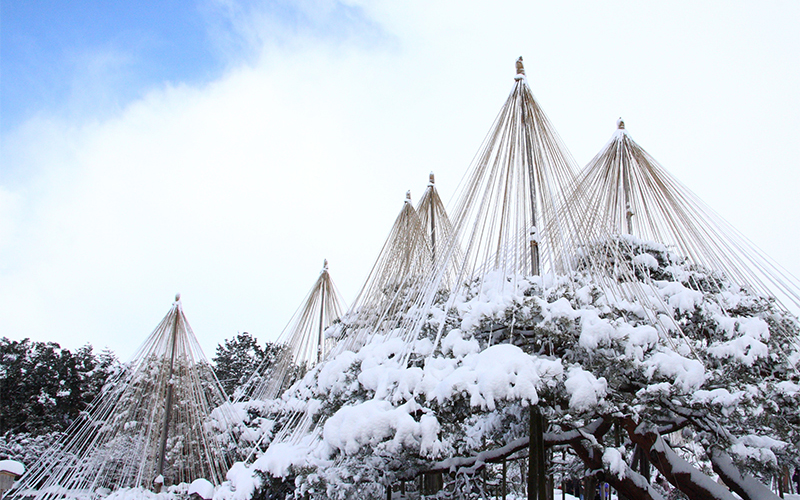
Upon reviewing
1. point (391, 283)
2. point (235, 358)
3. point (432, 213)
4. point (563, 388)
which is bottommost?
point (235, 358)

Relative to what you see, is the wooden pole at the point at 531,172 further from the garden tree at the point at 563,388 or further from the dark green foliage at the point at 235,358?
the dark green foliage at the point at 235,358

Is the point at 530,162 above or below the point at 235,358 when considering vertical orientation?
above

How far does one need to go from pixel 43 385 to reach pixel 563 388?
68.5 ft

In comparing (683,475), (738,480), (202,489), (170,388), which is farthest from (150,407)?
(738,480)

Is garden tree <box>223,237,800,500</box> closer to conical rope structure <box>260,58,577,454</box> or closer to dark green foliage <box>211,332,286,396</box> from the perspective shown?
conical rope structure <box>260,58,577,454</box>

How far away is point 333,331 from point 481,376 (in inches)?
147

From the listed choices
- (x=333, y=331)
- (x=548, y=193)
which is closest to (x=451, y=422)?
(x=548, y=193)

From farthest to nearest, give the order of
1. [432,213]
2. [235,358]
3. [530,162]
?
[235,358], [432,213], [530,162]

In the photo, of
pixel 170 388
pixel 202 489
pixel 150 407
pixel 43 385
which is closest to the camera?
pixel 202 489

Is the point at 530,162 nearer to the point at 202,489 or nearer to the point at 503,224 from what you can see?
the point at 503,224

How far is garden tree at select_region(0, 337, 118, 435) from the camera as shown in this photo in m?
17.0

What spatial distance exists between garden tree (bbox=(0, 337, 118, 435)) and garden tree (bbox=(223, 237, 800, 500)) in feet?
56.5

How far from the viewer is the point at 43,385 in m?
17.8

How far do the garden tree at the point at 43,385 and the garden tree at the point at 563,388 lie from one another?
1722cm
